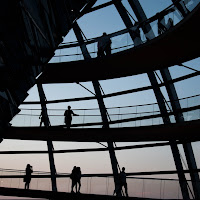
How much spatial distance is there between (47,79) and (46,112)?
17.0 ft

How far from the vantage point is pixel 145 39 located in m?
16.0

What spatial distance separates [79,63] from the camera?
1719 cm

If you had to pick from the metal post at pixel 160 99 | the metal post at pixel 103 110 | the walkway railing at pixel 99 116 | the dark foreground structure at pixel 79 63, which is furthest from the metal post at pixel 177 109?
the metal post at pixel 103 110

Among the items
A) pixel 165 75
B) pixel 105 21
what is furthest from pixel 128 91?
pixel 105 21

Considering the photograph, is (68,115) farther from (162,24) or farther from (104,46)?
(162,24)

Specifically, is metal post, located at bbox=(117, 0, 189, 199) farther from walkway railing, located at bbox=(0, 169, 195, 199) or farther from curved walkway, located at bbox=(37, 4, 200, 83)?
curved walkway, located at bbox=(37, 4, 200, 83)

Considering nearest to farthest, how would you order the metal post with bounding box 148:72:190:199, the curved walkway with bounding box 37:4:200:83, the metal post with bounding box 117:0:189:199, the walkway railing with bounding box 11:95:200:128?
the curved walkway with bounding box 37:4:200:83 → the metal post with bounding box 117:0:189:199 → the walkway railing with bounding box 11:95:200:128 → the metal post with bounding box 148:72:190:199

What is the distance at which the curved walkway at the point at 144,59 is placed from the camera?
1289cm

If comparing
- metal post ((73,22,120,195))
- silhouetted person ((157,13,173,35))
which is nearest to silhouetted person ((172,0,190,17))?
silhouetted person ((157,13,173,35))

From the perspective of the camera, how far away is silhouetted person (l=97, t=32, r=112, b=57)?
1766cm

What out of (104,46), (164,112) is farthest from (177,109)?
(104,46)

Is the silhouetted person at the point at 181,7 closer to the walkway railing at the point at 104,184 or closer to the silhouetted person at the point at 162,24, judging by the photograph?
the silhouetted person at the point at 162,24

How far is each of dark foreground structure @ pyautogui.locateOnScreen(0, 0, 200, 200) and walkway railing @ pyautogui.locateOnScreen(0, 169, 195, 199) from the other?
62 cm

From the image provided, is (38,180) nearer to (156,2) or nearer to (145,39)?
(145,39)
